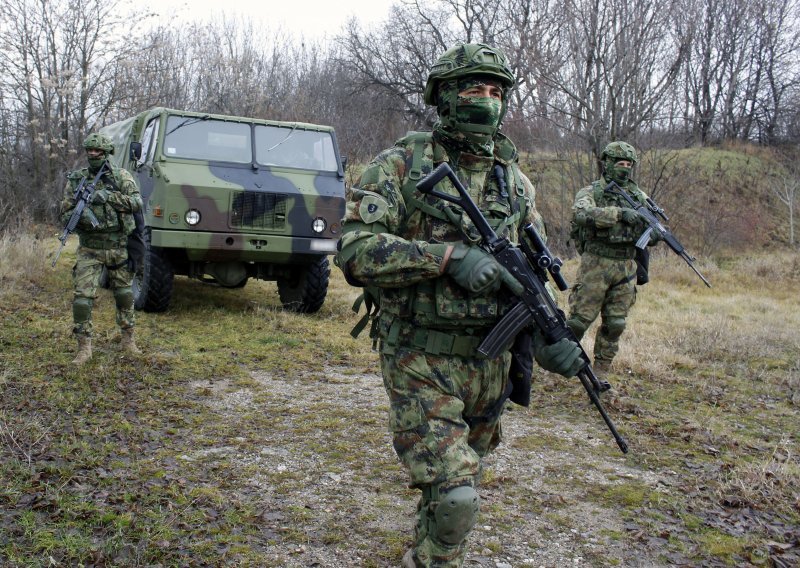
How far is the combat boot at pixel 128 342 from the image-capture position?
236 inches

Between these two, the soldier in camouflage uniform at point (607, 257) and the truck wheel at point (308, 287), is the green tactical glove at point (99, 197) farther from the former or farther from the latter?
the soldier in camouflage uniform at point (607, 257)

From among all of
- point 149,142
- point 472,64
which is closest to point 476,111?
point 472,64

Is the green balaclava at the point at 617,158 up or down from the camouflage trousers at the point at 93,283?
up

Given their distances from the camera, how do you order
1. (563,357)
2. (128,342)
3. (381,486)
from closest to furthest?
(563,357), (381,486), (128,342)

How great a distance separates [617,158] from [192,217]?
4094 millimetres

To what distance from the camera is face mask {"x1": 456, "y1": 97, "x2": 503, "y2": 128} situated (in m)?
2.55

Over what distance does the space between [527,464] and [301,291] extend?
453 cm

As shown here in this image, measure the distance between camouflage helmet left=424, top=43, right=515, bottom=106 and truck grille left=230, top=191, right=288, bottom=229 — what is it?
4.95m

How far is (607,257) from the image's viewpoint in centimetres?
571

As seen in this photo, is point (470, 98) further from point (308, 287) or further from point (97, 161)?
point (308, 287)

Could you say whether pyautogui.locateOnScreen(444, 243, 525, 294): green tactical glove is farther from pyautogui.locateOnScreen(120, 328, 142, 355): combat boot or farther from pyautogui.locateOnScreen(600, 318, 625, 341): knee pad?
pyautogui.locateOnScreen(120, 328, 142, 355): combat boot

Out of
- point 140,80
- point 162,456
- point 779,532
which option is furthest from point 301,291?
point 140,80

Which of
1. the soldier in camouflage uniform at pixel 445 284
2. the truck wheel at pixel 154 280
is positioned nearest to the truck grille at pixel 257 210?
the truck wheel at pixel 154 280

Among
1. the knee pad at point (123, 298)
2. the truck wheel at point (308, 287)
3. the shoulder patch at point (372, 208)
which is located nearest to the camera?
the shoulder patch at point (372, 208)
